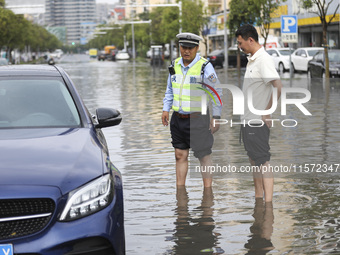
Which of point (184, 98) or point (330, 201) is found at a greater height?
point (184, 98)

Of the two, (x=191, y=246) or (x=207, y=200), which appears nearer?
(x=191, y=246)

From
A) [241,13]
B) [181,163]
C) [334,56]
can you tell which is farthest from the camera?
[241,13]

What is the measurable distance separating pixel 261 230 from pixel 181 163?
1727 millimetres

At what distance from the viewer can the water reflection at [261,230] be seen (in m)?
6.09

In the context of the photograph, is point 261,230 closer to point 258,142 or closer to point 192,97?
point 258,142

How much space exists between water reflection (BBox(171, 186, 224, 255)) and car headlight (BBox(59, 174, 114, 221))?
52.9 inches

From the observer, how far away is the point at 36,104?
252 inches

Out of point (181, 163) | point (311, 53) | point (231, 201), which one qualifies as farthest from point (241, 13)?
point (231, 201)

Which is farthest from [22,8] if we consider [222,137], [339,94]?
[222,137]

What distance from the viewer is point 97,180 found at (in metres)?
4.86

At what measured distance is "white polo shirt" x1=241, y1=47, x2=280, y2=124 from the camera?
723cm

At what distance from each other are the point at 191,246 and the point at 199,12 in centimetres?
5998

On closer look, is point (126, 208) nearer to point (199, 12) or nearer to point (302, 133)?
point (302, 133)

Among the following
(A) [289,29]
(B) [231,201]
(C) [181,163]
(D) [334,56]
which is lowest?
(B) [231,201]
